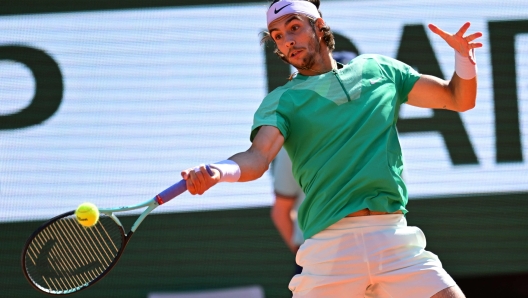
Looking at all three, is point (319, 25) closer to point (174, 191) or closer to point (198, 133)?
point (174, 191)

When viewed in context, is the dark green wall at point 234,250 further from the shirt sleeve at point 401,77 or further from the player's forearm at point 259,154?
the player's forearm at point 259,154

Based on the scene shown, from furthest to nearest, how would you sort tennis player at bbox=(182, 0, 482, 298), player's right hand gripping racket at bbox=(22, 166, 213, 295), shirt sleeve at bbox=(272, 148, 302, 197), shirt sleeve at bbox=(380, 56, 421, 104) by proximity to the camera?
shirt sleeve at bbox=(272, 148, 302, 197), shirt sleeve at bbox=(380, 56, 421, 104), player's right hand gripping racket at bbox=(22, 166, 213, 295), tennis player at bbox=(182, 0, 482, 298)

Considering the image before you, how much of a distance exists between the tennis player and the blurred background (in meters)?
2.38

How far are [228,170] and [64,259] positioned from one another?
92 cm

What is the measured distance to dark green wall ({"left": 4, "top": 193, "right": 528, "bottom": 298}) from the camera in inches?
219

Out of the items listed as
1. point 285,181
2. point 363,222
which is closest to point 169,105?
point 285,181

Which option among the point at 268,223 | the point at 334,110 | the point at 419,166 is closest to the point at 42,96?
the point at 268,223

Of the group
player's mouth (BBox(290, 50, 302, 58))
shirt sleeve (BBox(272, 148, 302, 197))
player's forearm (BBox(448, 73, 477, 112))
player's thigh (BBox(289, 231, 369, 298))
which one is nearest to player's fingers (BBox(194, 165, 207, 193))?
player's thigh (BBox(289, 231, 369, 298))

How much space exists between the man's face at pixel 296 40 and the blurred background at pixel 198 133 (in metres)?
2.34

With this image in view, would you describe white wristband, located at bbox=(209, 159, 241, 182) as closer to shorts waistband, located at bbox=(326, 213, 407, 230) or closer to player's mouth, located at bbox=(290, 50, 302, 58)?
shorts waistband, located at bbox=(326, 213, 407, 230)

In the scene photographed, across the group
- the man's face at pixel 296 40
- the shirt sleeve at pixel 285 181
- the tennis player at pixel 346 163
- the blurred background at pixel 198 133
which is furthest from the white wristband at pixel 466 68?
the blurred background at pixel 198 133

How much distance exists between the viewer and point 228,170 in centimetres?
283

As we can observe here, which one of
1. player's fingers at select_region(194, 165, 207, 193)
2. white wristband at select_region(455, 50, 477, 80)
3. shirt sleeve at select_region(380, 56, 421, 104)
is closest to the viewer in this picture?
player's fingers at select_region(194, 165, 207, 193)

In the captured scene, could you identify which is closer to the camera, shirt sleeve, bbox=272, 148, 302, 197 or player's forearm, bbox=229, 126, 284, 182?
player's forearm, bbox=229, 126, 284, 182
